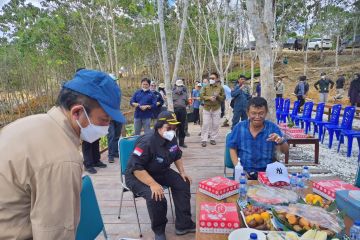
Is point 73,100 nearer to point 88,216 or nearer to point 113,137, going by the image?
point 88,216

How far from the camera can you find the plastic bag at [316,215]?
52.6 inches

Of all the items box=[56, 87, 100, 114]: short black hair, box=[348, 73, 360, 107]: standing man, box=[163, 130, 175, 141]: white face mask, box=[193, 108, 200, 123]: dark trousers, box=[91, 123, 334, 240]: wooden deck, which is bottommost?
box=[91, 123, 334, 240]: wooden deck

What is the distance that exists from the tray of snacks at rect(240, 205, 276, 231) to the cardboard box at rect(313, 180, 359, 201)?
55 cm

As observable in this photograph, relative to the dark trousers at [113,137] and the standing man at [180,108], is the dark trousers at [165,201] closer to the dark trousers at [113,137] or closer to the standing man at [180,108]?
the dark trousers at [113,137]

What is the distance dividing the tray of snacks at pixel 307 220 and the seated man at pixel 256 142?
99 cm

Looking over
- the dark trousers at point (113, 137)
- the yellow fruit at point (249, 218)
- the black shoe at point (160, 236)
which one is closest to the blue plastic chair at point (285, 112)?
the dark trousers at point (113, 137)

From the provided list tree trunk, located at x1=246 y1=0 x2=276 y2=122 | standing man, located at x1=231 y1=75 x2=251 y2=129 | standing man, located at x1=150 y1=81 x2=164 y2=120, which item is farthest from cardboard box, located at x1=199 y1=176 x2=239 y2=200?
standing man, located at x1=231 y1=75 x2=251 y2=129

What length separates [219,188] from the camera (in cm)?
184

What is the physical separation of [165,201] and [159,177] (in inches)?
11.7

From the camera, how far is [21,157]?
0.84 meters

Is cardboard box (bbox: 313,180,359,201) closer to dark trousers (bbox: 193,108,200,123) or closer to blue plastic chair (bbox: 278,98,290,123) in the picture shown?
blue plastic chair (bbox: 278,98,290,123)

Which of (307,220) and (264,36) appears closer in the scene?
(307,220)

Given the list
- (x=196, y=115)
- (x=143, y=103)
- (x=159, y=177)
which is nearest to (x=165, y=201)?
(x=159, y=177)

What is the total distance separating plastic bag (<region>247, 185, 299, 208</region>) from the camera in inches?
65.0
